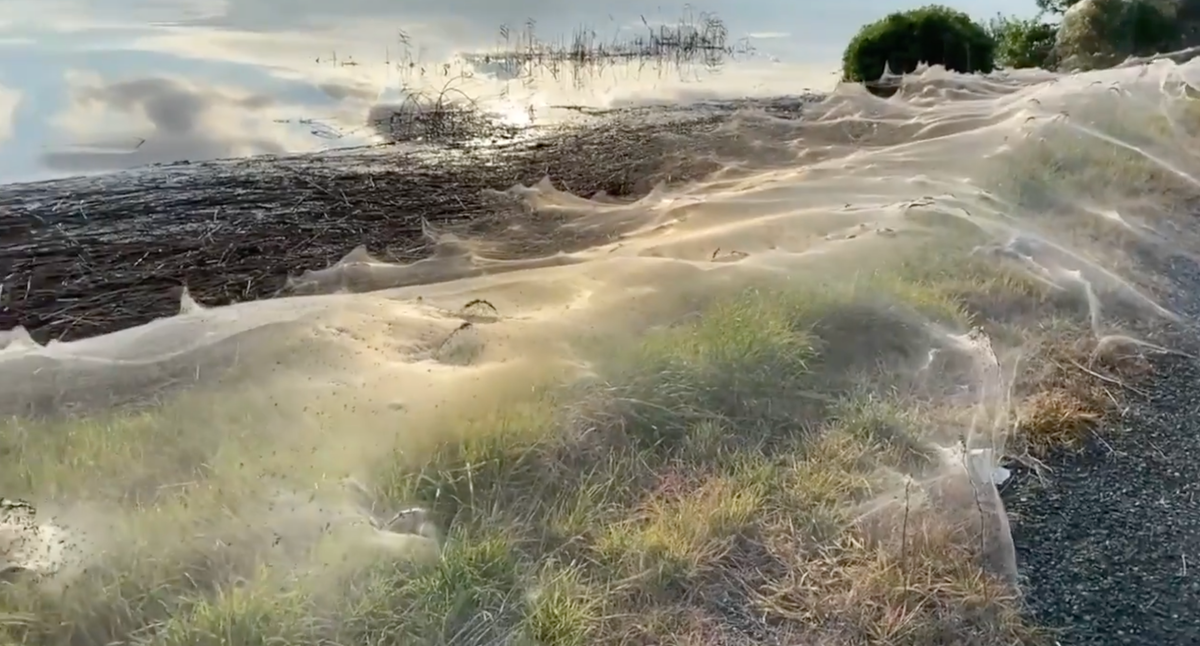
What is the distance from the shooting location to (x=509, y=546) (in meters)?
3.41

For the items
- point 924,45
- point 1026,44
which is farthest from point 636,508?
point 1026,44

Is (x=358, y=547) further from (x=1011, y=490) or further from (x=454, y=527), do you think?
(x=1011, y=490)

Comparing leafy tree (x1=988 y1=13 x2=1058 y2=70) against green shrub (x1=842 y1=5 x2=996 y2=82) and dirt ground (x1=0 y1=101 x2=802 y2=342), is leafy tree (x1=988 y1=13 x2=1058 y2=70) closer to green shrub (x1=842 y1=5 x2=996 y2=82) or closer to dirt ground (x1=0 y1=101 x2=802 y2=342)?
green shrub (x1=842 y1=5 x2=996 y2=82)

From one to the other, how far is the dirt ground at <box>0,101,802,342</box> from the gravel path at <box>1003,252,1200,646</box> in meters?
3.34

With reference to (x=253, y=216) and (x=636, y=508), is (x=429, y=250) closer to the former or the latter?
(x=253, y=216)

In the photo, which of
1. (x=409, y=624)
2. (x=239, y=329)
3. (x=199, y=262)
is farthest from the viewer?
(x=199, y=262)

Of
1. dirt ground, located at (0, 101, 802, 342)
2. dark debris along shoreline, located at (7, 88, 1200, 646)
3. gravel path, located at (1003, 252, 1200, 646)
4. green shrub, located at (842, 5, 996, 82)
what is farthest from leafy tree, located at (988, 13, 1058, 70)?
gravel path, located at (1003, 252, 1200, 646)

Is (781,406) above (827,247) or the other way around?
the other way around

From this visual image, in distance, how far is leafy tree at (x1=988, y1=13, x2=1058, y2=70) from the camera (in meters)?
17.9

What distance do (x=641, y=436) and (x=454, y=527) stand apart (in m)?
0.92

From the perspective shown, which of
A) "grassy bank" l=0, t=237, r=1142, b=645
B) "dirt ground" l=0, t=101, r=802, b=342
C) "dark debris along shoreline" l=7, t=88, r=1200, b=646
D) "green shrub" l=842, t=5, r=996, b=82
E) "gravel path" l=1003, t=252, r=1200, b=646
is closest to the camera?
"grassy bank" l=0, t=237, r=1142, b=645

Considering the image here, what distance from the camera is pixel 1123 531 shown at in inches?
151

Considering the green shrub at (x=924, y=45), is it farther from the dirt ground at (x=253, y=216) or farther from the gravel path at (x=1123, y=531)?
the gravel path at (x=1123, y=531)

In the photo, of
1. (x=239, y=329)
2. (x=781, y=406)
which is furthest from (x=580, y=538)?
(x=239, y=329)
